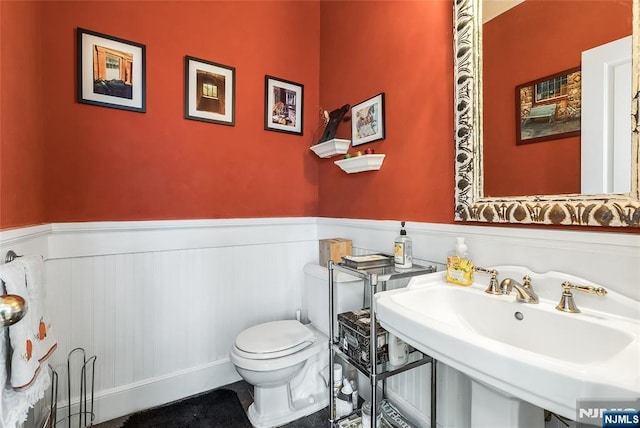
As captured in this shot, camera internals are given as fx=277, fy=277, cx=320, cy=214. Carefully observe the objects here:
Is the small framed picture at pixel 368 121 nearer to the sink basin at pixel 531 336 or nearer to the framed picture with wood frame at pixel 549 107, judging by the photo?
the framed picture with wood frame at pixel 549 107

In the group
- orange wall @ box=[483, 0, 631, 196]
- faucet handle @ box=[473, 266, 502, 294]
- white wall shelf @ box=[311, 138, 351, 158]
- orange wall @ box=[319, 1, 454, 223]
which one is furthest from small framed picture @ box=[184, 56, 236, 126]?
faucet handle @ box=[473, 266, 502, 294]

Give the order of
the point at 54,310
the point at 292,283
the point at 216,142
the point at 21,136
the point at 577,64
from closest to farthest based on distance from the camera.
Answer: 1. the point at 577,64
2. the point at 21,136
3. the point at 54,310
4. the point at 216,142
5. the point at 292,283

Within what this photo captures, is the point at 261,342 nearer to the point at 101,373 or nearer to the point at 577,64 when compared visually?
the point at 101,373

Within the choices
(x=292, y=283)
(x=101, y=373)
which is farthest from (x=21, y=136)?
(x=292, y=283)

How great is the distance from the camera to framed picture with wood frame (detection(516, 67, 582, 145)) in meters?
0.86

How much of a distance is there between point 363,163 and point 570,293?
1066 millimetres

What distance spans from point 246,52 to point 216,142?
67 centimetres

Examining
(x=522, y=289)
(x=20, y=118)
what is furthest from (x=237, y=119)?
(x=522, y=289)

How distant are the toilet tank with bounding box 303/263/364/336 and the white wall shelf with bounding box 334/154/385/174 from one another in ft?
2.05

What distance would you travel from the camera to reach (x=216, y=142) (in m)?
1.78

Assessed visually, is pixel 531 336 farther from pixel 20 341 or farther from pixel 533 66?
pixel 20 341

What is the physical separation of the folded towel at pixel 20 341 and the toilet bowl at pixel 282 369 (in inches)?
30.1

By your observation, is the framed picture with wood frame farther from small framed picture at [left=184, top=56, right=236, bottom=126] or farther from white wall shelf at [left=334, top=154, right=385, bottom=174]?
small framed picture at [left=184, top=56, right=236, bottom=126]

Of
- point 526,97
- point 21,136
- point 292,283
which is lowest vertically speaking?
point 292,283
